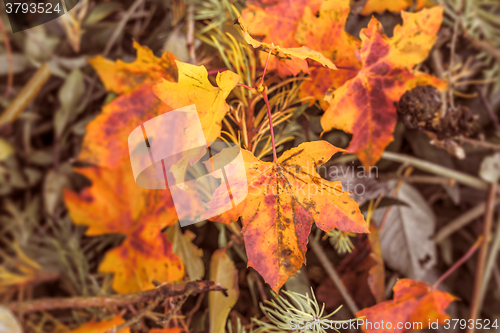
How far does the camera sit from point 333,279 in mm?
286

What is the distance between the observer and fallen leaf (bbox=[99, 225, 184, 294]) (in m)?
0.27

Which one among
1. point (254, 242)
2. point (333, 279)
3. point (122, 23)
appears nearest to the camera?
point (254, 242)

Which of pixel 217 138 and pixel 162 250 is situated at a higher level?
pixel 217 138

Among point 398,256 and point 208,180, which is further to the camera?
point 398,256

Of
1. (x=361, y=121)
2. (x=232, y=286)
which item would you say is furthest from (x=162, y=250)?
(x=361, y=121)

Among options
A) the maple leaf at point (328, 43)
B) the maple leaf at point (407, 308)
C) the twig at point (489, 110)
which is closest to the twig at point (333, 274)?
the maple leaf at point (407, 308)

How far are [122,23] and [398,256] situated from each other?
44 cm

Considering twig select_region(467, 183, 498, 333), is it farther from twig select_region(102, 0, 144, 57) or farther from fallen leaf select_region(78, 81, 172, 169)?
twig select_region(102, 0, 144, 57)

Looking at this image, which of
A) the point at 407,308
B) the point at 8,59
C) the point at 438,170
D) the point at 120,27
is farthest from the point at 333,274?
the point at 8,59

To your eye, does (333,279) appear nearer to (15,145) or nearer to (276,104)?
(276,104)

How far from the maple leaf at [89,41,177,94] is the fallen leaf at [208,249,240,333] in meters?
0.16

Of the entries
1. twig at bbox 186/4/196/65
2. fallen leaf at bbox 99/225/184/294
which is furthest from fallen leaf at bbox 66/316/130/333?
twig at bbox 186/4/196/65

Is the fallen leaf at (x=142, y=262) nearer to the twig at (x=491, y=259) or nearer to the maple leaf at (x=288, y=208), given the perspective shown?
the maple leaf at (x=288, y=208)

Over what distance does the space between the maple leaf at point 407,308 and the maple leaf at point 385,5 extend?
0.25m
